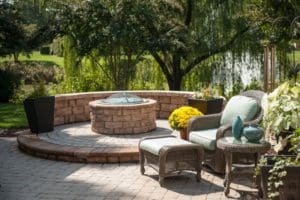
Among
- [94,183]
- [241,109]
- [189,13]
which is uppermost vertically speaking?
[189,13]

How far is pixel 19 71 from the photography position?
16031mm

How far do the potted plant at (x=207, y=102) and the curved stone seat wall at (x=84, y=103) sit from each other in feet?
2.70

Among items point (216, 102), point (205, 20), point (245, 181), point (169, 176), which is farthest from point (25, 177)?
point (205, 20)

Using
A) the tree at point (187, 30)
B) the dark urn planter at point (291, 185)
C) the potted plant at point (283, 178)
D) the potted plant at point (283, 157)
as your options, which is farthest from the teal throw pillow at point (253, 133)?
the tree at point (187, 30)

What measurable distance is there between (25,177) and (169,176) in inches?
74.5

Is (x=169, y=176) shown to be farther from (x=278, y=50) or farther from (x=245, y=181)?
(x=278, y=50)

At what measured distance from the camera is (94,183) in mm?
5547

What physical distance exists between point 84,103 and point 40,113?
1508 millimetres

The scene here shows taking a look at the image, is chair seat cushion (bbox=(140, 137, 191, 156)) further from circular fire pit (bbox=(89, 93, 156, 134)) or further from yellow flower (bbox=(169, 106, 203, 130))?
circular fire pit (bbox=(89, 93, 156, 134))

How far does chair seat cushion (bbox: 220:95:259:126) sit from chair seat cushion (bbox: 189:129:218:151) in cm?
28

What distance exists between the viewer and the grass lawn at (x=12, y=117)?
9752 mm

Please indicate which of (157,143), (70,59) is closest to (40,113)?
(157,143)

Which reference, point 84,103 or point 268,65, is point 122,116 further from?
point 268,65

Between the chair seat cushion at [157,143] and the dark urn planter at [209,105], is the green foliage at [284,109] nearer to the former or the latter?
the chair seat cushion at [157,143]
